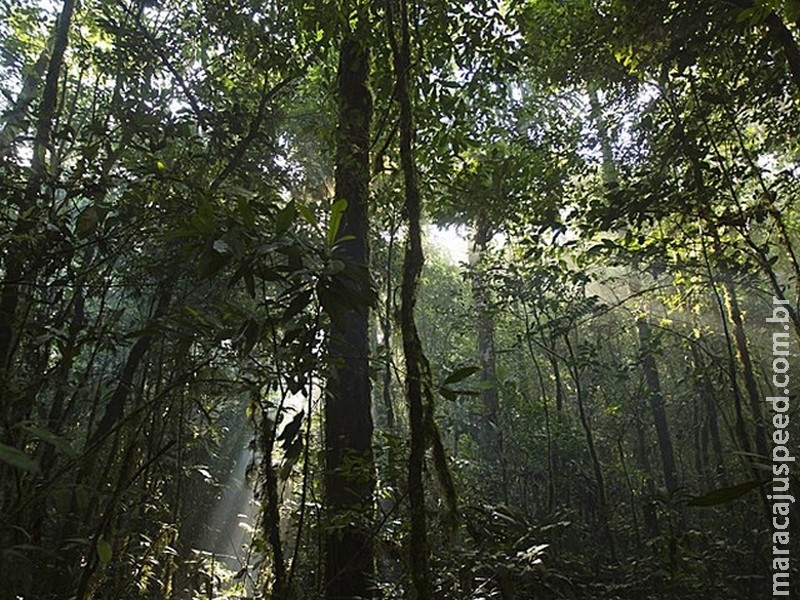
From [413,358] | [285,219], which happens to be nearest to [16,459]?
[285,219]

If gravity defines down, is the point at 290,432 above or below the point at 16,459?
above

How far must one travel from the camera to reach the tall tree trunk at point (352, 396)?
255 centimetres

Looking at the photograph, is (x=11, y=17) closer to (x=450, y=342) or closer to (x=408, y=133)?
(x=408, y=133)

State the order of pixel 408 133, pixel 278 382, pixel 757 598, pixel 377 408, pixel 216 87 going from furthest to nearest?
pixel 377 408, pixel 216 87, pixel 757 598, pixel 408 133, pixel 278 382

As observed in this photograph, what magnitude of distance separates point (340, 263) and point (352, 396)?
5.64 ft

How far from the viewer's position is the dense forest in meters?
1.90

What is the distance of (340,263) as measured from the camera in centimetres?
159

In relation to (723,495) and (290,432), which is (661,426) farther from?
(723,495)

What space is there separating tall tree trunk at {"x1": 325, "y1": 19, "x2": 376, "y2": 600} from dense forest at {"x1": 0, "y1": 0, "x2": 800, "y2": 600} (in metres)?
0.02

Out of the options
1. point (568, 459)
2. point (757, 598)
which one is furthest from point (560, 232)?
point (568, 459)

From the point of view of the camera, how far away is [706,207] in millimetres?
3930

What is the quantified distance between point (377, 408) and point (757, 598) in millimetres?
6447

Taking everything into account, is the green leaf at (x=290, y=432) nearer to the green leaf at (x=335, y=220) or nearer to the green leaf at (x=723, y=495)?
the green leaf at (x=335, y=220)

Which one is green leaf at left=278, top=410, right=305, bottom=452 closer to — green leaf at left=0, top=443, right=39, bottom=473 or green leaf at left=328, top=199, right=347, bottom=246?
green leaf at left=328, top=199, right=347, bottom=246
